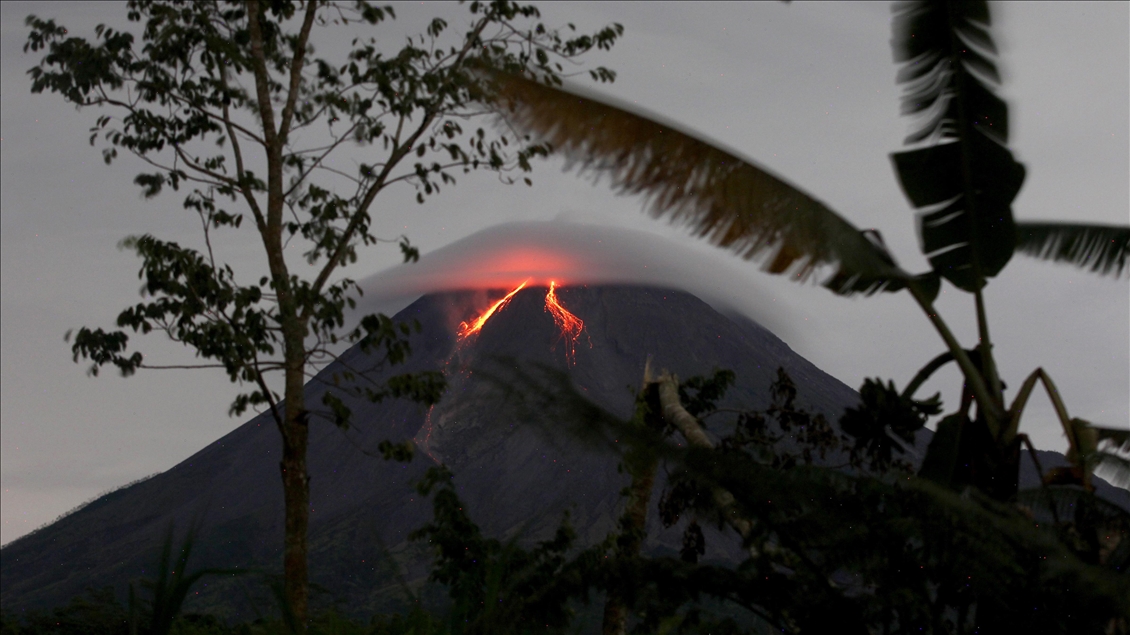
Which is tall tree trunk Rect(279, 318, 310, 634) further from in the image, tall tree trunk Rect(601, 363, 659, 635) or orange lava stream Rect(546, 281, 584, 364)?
orange lava stream Rect(546, 281, 584, 364)

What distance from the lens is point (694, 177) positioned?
3.75 m

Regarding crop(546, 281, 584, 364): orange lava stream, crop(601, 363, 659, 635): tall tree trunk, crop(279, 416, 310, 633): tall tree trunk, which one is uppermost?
crop(546, 281, 584, 364): orange lava stream

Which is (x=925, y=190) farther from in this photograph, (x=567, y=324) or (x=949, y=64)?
(x=567, y=324)

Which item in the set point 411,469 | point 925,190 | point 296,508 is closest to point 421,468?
point 411,469

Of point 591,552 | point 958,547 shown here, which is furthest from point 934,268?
point 958,547

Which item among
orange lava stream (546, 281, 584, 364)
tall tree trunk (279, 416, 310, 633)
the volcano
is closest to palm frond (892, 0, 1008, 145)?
tall tree trunk (279, 416, 310, 633)

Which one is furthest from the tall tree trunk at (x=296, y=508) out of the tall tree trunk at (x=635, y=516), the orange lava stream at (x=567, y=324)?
the orange lava stream at (x=567, y=324)

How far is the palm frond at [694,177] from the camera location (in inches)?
144

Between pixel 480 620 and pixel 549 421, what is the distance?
535 millimetres

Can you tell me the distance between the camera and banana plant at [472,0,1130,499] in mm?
3520

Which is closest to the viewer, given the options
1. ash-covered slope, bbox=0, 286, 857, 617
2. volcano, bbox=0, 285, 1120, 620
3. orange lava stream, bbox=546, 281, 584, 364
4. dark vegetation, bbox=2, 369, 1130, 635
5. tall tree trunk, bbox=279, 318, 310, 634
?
dark vegetation, bbox=2, 369, 1130, 635

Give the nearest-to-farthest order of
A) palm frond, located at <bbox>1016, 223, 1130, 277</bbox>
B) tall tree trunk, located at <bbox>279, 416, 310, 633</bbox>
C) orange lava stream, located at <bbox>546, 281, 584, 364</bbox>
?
1. palm frond, located at <bbox>1016, 223, 1130, 277</bbox>
2. tall tree trunk, located at <bbox>279, 416, 310, 633</bbox>
3. orange lava stream, located at <bbox>546, 281, 584, 364</bbox>

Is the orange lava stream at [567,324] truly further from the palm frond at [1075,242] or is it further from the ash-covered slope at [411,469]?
the ash-covered slope at [411,469]

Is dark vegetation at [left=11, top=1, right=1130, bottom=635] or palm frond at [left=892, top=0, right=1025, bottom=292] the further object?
palm frond at [left=892, top=0, right=1025, bottom=292]
